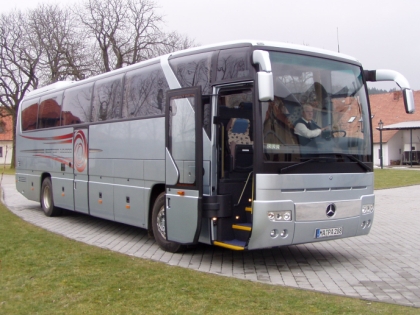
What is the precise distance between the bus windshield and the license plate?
113cm

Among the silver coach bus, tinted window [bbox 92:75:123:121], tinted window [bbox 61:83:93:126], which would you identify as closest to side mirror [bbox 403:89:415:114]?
the silver coach bus

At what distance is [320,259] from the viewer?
9852 millimetres

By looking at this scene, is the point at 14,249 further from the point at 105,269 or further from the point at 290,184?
the point at 290,184

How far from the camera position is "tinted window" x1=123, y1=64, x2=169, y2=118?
34.4 ft

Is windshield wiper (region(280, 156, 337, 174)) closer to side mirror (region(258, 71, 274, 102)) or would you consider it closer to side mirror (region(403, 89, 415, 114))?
side mirror (region(258, 71, 274, 102))

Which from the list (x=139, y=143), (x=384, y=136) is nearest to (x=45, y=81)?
(x=384, y=136)

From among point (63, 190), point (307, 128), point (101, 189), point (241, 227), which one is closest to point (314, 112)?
point (307, 128)

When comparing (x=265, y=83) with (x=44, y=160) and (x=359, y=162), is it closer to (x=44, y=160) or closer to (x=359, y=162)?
(x=359, y=162)

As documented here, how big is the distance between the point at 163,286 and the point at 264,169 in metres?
2.21

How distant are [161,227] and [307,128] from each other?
3370 mm

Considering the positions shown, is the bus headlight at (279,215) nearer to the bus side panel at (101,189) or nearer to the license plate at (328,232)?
the license plate at (328,232)

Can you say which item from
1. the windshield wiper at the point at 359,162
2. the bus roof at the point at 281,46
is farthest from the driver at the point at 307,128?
the bus roof at the point at 281,46

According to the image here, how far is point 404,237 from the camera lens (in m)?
12.2

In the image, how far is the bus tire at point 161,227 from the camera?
1011 centimetres
